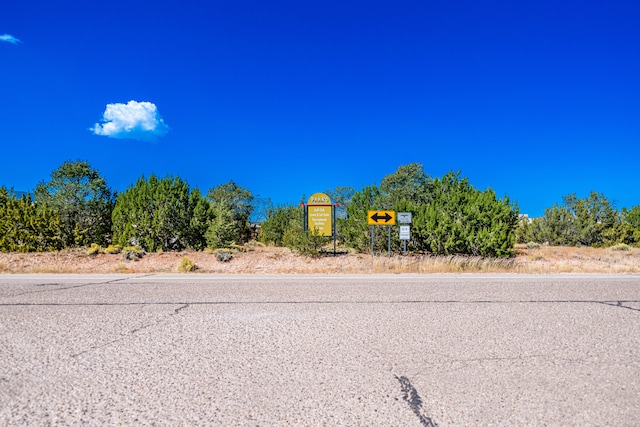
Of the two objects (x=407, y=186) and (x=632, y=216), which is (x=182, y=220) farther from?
(x=632, y=216)

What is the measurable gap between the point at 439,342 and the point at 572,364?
1.28m

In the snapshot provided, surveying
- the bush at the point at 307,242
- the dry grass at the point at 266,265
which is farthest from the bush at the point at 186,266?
the bush at the point at 307,242

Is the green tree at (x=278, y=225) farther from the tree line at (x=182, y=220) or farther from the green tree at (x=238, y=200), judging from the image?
the tree line at (x=182, y=220)

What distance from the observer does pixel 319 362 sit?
4.07 metres

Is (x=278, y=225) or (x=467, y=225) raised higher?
(x=278, y=225)

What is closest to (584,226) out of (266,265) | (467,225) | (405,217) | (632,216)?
(632,216)

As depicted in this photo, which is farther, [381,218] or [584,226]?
[584,226]

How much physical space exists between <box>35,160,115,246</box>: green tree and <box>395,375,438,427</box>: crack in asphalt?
2186 cm

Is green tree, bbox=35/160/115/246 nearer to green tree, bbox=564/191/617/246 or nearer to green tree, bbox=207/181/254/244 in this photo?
green tree, bbox=207/181/254/244

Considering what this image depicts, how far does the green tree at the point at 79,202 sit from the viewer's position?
2175cm

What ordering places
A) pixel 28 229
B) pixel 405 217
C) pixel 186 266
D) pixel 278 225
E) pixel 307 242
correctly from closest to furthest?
pixel 186 266 < pixel 405 217 < pixel 307 242 < pixel 28 229 < pixel 278 225

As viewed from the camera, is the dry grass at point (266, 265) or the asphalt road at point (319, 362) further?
the dry grass at point (266, 265)

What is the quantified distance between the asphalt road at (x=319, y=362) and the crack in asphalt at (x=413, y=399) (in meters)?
0.02

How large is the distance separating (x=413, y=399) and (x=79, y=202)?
76.2ft
